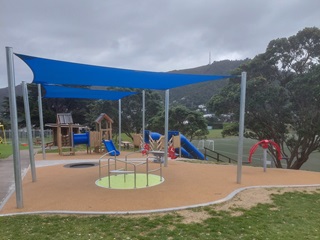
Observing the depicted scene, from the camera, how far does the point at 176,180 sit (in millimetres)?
6934

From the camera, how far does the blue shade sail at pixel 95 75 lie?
4954mm

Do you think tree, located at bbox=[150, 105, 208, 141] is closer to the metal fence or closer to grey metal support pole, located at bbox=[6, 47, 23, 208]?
the metal fence

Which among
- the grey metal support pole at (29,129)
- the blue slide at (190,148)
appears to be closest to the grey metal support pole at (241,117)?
the grey metal support pole at (29,129)

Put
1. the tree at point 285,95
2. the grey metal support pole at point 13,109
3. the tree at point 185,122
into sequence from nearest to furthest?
the grey metal support pole at point 13,109 < the tree at point 285,95 < the tree at point 185,122

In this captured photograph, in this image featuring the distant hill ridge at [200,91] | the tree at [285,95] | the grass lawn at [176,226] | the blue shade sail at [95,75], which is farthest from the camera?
the distant hill ridge at [200,91]

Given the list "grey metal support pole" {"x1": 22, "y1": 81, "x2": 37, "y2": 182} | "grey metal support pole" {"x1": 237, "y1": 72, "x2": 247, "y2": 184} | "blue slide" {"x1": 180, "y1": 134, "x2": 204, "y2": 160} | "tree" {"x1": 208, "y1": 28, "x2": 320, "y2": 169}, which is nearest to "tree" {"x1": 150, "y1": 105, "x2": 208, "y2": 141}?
"tree" {"x1": 208, "y1": 28, "x2": 320, "y2": 169}

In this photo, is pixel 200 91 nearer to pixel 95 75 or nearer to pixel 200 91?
pixel 200 91

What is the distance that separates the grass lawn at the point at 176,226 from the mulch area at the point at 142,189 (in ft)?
1.44

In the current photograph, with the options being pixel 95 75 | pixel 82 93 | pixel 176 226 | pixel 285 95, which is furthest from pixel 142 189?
pixel 285 95

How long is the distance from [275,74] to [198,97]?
86.1ft

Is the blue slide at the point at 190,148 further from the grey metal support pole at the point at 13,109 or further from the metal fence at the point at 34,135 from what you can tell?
the metal fence at the point at 34,135

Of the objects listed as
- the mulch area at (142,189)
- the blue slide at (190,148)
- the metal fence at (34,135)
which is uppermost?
the mulch area at (142,189)

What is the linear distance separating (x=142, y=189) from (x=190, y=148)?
10.0 metres

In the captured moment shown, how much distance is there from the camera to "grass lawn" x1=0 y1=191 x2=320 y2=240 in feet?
11.7
